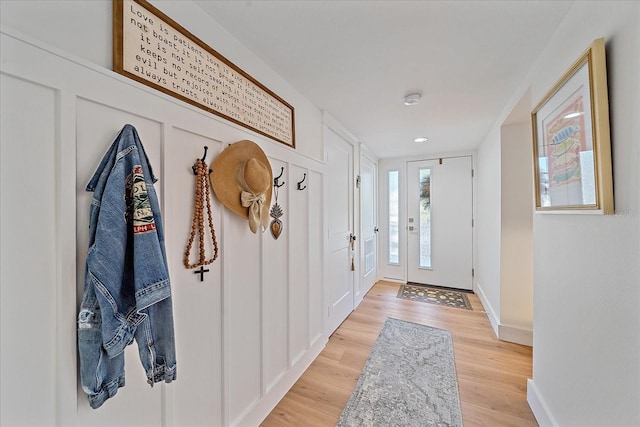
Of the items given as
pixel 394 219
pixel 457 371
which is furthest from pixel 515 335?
pixel 394 219

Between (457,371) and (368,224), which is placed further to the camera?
(368,224)

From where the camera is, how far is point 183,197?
101cm

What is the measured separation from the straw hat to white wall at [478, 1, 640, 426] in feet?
4.50

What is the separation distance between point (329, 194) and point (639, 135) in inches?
74.4

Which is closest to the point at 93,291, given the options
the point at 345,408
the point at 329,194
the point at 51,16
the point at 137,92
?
the point at 137,92

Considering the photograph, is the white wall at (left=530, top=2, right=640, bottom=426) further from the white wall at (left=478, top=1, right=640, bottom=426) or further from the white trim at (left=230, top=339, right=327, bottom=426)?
the white trim at (left=230, top=339, right=327, bottom=426)

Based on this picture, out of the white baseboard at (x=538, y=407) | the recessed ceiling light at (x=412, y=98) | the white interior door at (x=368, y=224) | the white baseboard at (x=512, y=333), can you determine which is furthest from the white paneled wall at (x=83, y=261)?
the white baseboard at (x=512, y=333)

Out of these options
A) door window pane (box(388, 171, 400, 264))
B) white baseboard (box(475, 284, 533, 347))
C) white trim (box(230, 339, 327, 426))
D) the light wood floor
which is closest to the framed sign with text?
white trim (box(230, 339, 327, 426))

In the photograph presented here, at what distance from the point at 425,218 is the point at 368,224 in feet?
3.41

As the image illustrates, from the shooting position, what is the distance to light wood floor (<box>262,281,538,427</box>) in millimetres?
1499

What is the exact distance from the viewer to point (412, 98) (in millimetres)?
1889

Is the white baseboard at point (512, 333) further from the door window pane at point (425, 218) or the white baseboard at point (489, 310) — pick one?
the door window pane at point (425, 218)

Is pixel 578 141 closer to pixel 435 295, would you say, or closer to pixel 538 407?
pixel 538 407

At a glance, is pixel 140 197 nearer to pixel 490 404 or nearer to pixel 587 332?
pixel 587 332
